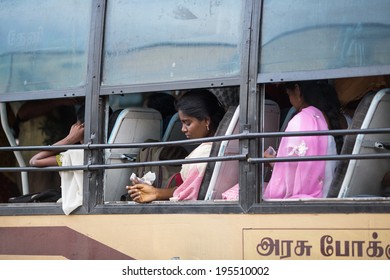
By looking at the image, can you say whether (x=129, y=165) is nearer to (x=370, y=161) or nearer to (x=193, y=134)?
(x=193, y=134)

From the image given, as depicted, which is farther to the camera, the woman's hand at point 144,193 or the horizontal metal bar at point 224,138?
the woman's hand at point 144,193

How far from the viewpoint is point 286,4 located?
562cm

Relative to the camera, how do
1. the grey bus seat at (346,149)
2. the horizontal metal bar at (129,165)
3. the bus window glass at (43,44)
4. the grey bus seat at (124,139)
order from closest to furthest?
the grey bus seat at (346,149), the horizontal metal bar at (129,165), the grey bus seat at (124,139), the bus window glass at (43,44)

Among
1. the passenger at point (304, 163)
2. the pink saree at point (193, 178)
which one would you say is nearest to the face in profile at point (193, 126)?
the pink saree at point (193, 178)

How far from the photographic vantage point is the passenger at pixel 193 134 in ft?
19.3

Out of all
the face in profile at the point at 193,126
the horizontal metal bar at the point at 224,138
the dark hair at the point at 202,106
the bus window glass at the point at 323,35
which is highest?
the bus window glass at the point at 323,35

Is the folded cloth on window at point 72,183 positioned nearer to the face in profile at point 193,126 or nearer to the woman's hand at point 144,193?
the woman's hand at point 144,193

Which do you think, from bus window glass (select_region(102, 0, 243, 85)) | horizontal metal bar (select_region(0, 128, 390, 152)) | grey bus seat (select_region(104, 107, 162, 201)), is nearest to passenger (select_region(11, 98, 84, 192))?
grey bus seat (select_region(104, 107, 162, 201))

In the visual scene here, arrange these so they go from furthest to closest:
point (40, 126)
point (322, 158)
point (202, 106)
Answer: point (40, 126) < point (202, 106) < point (322, 158)

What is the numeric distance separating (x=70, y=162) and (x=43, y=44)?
0.88 metres

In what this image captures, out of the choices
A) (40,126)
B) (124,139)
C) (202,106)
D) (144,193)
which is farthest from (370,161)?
(40,126)

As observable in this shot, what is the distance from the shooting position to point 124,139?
635 cm

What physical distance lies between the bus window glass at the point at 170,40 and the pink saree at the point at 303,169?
1.81 feet
